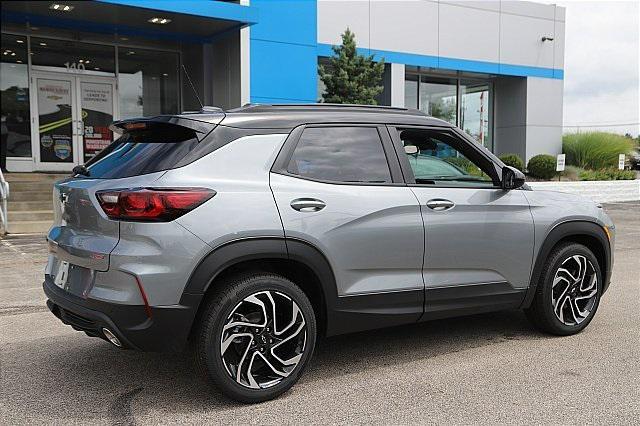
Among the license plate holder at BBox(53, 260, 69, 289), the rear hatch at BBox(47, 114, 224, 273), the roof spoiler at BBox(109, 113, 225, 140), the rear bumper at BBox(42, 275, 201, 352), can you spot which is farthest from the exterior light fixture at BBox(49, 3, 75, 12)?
the rear bumper at BBox(42, 275, 201, 352)

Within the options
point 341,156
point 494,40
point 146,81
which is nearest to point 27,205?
point 146,81

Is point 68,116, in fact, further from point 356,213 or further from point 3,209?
point 356,213

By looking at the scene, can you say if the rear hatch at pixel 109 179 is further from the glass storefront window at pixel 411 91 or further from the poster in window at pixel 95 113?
the glass storefront window at pixel 411 91

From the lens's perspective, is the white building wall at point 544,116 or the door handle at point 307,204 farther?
the white building wall at point 544,116

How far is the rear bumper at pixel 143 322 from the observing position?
333 cm

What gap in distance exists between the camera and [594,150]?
2416cm

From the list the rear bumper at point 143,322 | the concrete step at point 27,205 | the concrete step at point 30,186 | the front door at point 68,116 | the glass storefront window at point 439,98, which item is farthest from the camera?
the glass storefront window at point 439,98

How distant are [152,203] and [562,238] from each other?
3.38m

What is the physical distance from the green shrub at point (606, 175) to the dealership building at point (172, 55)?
645 centimetres

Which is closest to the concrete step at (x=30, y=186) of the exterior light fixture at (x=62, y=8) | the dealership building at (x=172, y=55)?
the dealership building at (x=172, y=55)

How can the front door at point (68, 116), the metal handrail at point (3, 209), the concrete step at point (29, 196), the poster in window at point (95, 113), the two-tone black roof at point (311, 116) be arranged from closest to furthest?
1. the two-tone black roof at point (311, 116)
2. the metal handrail at point (3, 209)
3. the concrete step at point (29, 196)
4. the front door at point (68, 116)
5. the poster in window at point (95, 113)

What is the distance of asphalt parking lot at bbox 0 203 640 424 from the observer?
11.5ft

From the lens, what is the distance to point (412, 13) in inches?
795

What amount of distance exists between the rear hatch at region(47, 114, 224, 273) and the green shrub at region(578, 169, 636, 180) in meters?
21.2
